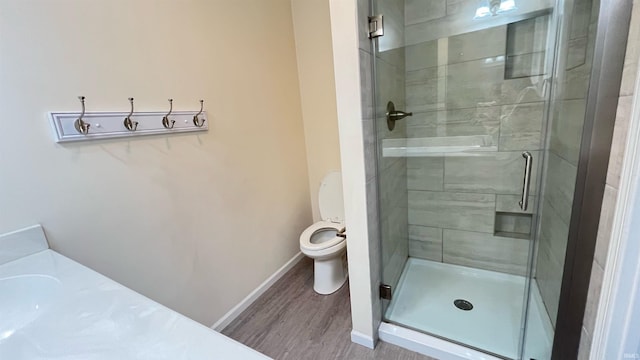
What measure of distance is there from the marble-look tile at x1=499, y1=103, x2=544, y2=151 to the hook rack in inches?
76.6

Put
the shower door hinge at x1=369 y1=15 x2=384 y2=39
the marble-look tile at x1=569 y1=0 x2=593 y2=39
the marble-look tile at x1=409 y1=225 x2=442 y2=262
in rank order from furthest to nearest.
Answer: the marble-look tile at x1=409 y1=225 x2=442 y2=262 < the shower door hinge at x1=369 y1=15 x2=384 y2=39 < the marble-look tile at x1=569 y1=0 x2=593 y2=39

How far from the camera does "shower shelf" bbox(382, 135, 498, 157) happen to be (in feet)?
6.14

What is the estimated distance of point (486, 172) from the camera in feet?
6.30

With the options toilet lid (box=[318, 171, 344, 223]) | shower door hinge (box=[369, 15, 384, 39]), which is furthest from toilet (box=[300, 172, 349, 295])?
shower door hinge (box=[369, 15, 384, 39])

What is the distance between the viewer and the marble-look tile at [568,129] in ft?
3.16

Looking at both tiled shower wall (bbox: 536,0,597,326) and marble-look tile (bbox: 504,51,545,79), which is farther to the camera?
marble-look tile (bbox: 504,51,545,79)

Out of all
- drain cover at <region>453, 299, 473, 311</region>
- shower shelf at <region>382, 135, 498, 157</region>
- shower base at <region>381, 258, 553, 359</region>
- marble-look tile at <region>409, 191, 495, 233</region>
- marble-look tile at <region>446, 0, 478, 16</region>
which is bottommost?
drain cover at <region>453, 299, 473, 311</region>

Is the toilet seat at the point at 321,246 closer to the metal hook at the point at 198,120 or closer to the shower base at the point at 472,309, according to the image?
the shower base at the point at 472,309

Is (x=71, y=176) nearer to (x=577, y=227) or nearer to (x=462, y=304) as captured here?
(x=577, y=227)

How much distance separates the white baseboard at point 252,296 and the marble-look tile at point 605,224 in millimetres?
1850

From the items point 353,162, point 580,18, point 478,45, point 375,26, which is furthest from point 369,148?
point 478,45

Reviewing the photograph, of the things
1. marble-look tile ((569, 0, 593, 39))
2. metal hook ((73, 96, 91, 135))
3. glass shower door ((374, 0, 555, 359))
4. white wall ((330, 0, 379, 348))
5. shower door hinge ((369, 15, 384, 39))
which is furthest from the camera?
glass shower door ((374, 0, 555, 359))

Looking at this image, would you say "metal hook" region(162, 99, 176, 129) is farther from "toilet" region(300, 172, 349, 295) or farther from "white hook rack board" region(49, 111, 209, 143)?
"toilet" region(300, 172, 349, 295)

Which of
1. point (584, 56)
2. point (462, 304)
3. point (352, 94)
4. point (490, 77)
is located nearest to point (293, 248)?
point (462, 304)
